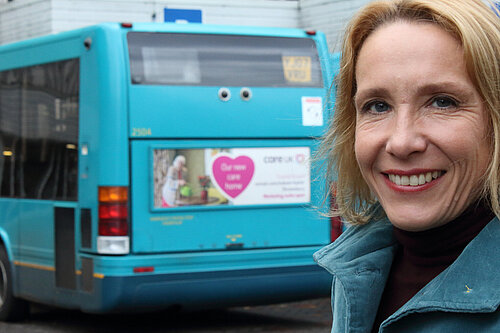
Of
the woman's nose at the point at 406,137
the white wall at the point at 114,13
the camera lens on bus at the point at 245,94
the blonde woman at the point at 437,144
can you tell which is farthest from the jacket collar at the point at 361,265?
the white wall at the point at 114,13

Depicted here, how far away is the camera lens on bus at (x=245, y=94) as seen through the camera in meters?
8.88

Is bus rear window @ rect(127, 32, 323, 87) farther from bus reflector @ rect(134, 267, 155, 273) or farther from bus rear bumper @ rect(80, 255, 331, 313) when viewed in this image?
bus rear bumper @ rect(80, 255, 331, 313)

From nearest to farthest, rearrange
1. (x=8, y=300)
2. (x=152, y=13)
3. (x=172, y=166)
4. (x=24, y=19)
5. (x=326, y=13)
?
(x=172, y=166)
(x=8, y=300)
(x=152, y=13)
(x=326, y=13)
(x=24, y=19)

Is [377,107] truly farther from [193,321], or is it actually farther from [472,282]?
[193,321]

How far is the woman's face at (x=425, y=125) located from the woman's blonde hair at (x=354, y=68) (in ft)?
0.07

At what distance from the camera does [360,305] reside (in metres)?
1.89

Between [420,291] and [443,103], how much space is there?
34 centimetres

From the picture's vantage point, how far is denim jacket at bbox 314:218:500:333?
154cm

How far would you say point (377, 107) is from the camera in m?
1.73

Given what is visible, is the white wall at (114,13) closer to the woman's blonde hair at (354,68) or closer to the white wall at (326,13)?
the white wall at (326,13)

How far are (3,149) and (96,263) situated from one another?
2.39 metres

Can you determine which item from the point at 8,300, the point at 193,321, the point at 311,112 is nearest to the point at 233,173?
the point at 311,112

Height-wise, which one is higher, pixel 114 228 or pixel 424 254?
pixel 424 254

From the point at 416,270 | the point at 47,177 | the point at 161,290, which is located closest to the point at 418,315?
the point at 416,270
